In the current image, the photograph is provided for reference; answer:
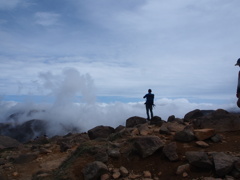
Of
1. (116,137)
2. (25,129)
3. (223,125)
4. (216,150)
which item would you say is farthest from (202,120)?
(25,129)

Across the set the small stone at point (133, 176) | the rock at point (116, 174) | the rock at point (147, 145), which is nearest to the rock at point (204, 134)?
the rock at point (147, 145)

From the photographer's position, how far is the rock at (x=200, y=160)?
7.14m

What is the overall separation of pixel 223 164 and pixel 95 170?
3363mm

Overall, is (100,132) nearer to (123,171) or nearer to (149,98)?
(149,98)

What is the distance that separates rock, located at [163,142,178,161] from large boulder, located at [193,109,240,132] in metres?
2.28

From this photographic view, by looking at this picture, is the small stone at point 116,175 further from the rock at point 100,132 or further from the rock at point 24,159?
the rock at point 100,132

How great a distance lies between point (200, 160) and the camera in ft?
23.6

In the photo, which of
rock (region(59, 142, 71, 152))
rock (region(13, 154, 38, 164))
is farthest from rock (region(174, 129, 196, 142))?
rock (region(13, 154, 38, 164))

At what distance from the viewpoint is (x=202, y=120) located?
10.4m

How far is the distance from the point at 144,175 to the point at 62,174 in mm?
2469

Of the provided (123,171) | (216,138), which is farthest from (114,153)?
(216,138)

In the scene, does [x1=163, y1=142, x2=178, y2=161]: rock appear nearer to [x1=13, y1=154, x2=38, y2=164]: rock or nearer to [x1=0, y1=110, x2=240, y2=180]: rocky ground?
[x1=0, y1=110, x2=240, y2=180]: rocky ground

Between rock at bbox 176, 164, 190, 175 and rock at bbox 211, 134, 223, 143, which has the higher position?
rock at bbox 211, 134, 223, 143

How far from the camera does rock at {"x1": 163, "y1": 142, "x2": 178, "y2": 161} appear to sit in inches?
310
